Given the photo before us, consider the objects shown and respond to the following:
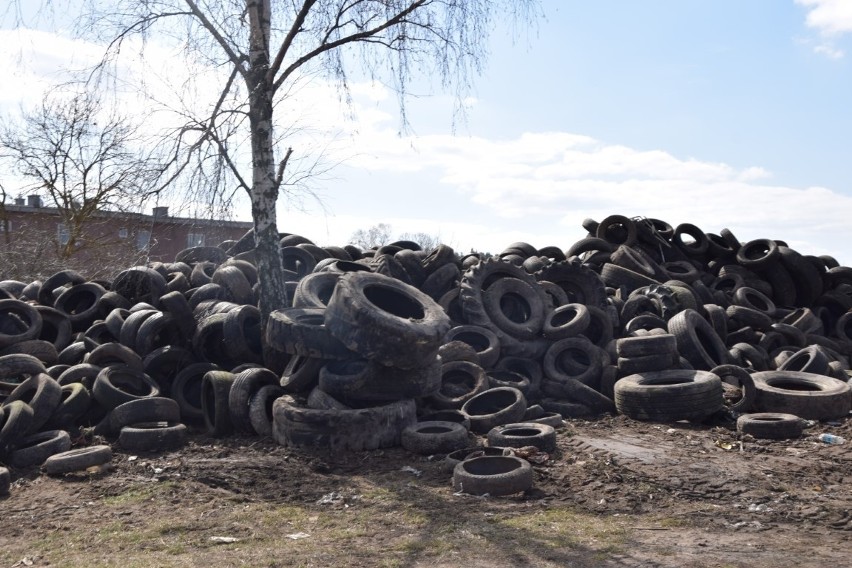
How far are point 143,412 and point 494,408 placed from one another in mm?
4296

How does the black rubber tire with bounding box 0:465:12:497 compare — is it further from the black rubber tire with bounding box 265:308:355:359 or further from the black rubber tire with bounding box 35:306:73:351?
the black rubber tire with bounding box 35:306:73:351

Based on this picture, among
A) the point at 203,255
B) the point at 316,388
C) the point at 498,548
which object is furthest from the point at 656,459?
the point at 203,255

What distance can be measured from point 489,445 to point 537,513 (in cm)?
198

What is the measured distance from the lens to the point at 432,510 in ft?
20.1

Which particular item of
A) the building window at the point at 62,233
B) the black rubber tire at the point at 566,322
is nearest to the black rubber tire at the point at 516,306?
the black rubber tire at the point at 566,322

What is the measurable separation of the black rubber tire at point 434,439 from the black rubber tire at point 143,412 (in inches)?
111

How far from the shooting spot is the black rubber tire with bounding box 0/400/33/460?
7.69 meters

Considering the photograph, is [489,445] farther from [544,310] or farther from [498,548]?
[544,310]

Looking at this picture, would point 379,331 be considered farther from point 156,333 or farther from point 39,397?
point 156,333

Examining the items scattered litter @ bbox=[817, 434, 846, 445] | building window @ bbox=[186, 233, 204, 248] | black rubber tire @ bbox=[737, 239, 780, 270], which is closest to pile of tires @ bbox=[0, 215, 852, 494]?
building window @ bbox=[186, 233, 204, 248]

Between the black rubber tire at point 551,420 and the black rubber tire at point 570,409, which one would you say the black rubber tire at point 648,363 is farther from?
the black rubber tire at point 551,420

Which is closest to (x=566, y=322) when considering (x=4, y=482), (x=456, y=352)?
(x=456, y=352)

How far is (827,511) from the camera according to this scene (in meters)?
6.10

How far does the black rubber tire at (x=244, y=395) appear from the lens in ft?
28.4
